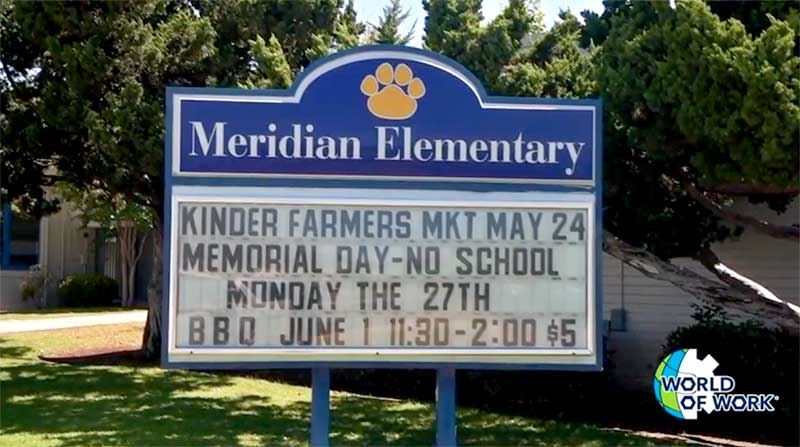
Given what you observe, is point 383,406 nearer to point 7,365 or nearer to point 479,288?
point 479,288

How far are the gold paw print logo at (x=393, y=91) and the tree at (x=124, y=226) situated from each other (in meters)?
13.5

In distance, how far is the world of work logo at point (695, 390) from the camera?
34.5 feet

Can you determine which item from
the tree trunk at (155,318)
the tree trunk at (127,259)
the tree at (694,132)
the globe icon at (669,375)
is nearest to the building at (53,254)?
the tree trunk at (127,259)

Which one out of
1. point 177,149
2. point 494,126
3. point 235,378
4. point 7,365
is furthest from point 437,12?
point 7,365

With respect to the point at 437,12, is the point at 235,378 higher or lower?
Answer: lower

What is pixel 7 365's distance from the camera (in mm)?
14062

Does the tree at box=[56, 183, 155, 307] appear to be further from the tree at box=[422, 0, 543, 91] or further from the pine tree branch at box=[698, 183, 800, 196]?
the pine tree branch at box=[698, 183, 800, 196]

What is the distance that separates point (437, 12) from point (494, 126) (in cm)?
394

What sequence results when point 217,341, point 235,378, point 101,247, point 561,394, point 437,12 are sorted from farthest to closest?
point 101,247 < point 235,378 < point 561,394 < point 437,12 < point 217,341


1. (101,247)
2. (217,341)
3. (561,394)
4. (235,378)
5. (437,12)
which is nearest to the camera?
(217,341)

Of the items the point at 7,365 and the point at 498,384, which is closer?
the point at 498,384

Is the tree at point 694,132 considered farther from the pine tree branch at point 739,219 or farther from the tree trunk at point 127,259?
the tree trunk at point 127,259

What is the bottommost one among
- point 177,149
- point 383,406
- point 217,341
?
point 383,406

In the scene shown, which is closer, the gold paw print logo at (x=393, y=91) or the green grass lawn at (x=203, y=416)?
the gold paw print logo at (x=393, y=91)
